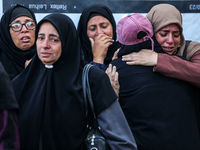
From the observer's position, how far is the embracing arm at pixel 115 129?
2.06m

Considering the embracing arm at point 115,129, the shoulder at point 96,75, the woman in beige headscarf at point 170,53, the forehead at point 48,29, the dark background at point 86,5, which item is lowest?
the embracing arm at point 115,129

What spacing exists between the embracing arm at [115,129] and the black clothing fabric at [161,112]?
195 mm

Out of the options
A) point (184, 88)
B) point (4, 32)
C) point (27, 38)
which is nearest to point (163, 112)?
point (184, 88)

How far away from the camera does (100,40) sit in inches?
126

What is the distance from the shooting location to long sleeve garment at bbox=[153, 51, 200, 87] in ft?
7.49

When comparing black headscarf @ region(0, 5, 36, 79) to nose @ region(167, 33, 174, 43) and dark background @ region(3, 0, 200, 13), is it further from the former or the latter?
nose @ region(167, 33, 174, 43)

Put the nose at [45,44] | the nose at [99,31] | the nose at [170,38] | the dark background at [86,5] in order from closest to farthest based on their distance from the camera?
1. the nose at [45,44]
2. the nose at [170,38]
3. the nose at [99,31]
4. the dark background at [86,5]

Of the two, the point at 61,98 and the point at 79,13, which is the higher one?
the point at 79,13

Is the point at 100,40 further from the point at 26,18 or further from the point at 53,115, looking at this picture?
the point at 53,115

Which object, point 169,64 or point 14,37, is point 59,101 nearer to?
point 169,64

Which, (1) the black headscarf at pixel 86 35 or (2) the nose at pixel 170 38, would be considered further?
(1) the black headscarf at pixel 86 35

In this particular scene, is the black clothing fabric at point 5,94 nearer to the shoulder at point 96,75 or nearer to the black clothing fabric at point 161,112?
the shoulder at point 96,75

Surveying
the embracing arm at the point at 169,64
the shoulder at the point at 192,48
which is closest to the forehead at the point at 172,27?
the shoulder at the point at 192,48

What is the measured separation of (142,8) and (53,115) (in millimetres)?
2164
